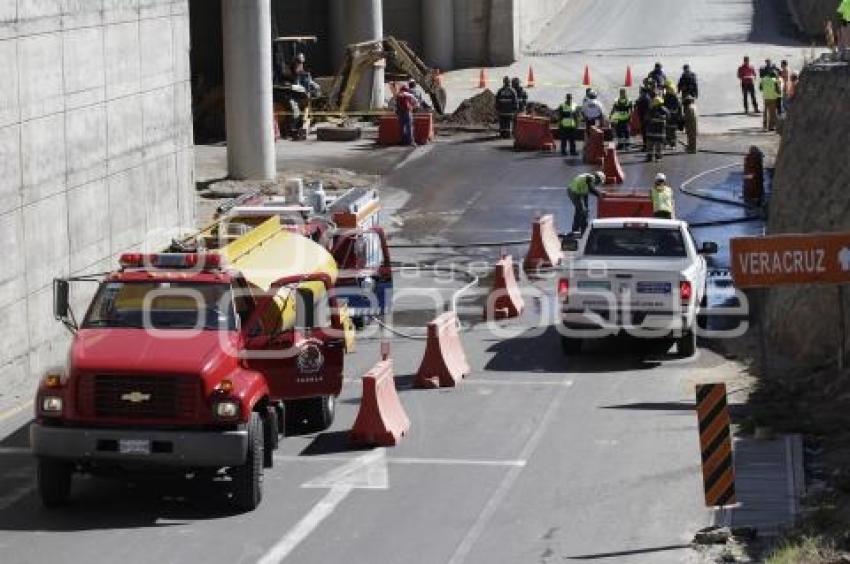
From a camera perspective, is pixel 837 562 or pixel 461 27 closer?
pixel 837 562

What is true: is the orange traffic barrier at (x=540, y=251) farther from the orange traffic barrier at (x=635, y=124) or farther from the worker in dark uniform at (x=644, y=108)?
the orange traffic barrier at (x=635, y=124)

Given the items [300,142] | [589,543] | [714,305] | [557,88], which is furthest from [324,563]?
[557,88]

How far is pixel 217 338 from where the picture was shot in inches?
702

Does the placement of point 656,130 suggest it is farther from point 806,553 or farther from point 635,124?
point 806,553

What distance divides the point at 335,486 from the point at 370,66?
119 feet

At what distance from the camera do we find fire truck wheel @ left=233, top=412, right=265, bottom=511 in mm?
17156

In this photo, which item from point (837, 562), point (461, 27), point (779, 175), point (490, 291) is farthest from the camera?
point (461, 27)

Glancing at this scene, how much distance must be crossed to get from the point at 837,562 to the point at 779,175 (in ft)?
48.0

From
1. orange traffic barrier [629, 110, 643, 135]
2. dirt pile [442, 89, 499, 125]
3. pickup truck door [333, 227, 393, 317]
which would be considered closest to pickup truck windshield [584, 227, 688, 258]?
pickup truck door [333, 227, 393, 317]

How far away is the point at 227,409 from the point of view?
17.0 metres

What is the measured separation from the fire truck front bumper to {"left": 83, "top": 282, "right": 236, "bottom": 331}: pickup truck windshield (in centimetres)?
143

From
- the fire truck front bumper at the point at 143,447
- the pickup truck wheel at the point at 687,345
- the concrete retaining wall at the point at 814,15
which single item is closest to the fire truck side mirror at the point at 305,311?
the fire truck front bumper at the point at 143,447

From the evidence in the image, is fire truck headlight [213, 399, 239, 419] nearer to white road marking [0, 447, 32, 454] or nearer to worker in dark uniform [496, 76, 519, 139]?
white road marking [0, 447, 32, 454]

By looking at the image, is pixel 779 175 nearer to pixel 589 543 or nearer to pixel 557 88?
pixel 589 543
